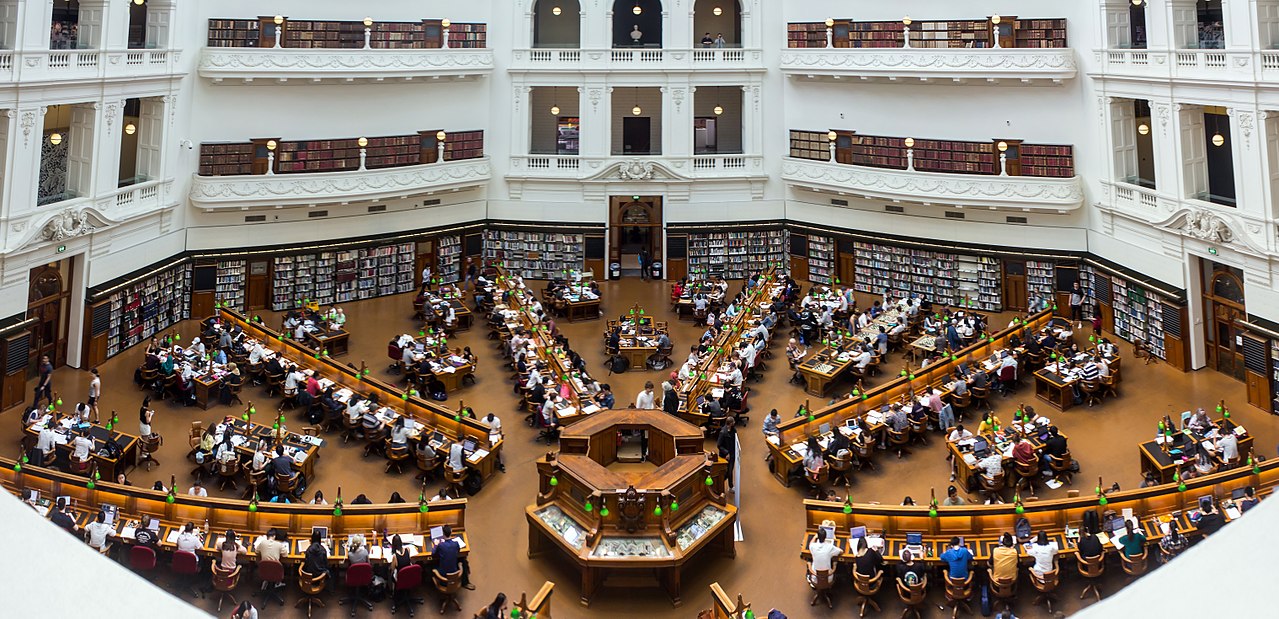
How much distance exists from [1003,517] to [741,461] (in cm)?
485

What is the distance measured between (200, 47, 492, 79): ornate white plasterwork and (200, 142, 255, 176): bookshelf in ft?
5.52

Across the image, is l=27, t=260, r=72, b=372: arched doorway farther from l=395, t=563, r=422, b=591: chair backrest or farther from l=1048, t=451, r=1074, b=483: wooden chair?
l=1048, t=451, r=1074, b=483: wooden chair

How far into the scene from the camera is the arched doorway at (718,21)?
28000 millimetres

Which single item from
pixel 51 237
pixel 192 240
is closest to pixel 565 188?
pixel 192 240

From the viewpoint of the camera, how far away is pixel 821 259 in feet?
85.4

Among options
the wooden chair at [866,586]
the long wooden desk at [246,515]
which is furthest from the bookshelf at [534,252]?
the wooden chair at [866,586]

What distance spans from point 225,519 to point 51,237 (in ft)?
30.8

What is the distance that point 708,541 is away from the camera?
40.1 feet

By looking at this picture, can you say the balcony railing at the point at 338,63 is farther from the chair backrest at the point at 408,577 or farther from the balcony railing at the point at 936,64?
the chair backrest at the point at 408,577

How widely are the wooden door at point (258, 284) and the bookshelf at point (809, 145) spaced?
1469 centimetres

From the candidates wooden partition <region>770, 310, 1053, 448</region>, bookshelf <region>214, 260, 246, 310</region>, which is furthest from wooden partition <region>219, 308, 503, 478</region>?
wooden partition <region>770, 310, 1053, 448</region>

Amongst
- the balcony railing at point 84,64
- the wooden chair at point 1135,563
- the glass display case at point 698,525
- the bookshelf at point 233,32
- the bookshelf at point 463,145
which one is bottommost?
the glass display case at point 698,525

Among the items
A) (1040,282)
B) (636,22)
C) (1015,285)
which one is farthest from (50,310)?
(1040,282)

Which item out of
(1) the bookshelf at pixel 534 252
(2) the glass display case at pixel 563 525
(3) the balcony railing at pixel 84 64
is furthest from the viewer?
(1) the bookshelf at pixel 534 252
